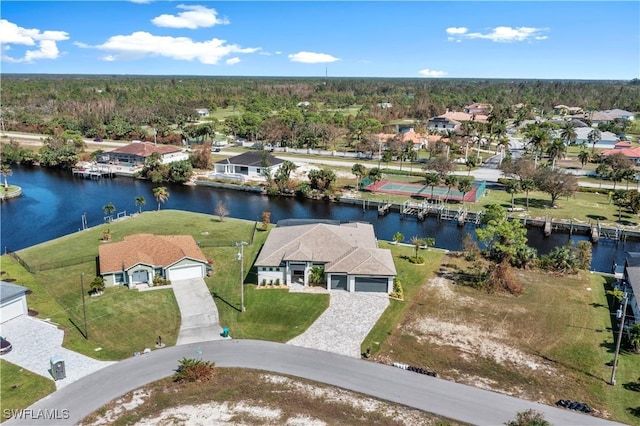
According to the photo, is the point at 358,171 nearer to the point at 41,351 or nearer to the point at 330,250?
the point at 330,250

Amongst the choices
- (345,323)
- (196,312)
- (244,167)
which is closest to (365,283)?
(345,323)

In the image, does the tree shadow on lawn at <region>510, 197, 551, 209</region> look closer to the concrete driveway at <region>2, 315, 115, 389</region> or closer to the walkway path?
the walkway path

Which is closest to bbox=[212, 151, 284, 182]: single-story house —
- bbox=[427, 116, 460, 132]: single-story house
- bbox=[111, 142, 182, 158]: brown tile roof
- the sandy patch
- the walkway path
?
bbox=[111, 142, 182, 158]: brown tile roof

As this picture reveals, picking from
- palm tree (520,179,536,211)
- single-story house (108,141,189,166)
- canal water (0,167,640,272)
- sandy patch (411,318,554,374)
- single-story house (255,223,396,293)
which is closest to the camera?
sandy patch (411,318,554,374)

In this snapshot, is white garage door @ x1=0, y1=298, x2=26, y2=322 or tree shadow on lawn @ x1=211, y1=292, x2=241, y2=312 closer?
white garage door @ x1=0, y1=298, x2=26, y2=322

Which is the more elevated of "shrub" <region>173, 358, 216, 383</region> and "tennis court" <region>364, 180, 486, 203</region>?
"tennis court" <region>364, 180, 486, 203</region>

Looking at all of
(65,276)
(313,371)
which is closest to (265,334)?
(313,371)
